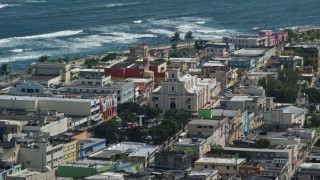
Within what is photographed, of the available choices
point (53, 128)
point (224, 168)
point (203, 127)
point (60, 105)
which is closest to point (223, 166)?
point (224, 168)

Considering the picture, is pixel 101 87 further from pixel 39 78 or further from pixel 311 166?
pixel 311 166

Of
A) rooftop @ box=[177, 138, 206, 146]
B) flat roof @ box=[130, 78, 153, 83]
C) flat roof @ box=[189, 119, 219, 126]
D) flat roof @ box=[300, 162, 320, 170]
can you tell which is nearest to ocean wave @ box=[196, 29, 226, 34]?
flat roof @ box=[130, 78, 153, 83]

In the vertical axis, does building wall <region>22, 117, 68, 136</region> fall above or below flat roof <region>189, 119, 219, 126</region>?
below

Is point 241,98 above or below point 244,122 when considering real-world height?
above

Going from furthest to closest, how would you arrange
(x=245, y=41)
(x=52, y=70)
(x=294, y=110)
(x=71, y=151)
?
(x=245, y=41), (x=52, y=70), (x=294, y=110), (x=71, y=151)

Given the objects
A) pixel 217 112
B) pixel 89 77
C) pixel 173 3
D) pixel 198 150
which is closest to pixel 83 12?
pixel 173 3

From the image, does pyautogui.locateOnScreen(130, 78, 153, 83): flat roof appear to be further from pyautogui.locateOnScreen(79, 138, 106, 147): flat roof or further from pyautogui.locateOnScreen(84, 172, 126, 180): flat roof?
pyautogui.locateOnScreen(84, 172, 126, 180): flat roof
